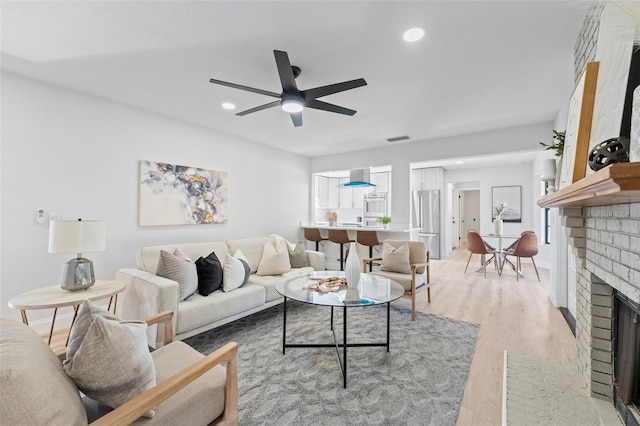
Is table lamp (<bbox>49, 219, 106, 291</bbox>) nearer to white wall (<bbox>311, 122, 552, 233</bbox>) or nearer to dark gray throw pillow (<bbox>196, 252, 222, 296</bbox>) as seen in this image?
dark gray throw pillow (<bbox>196, 252, 222, 296</bbox>)

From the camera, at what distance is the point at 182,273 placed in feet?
8.57

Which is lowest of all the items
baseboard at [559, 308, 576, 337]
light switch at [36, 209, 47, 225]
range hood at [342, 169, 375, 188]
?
baseboard at [559, 308, 576, 337]

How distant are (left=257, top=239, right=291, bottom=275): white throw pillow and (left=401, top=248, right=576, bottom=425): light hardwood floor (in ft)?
5.53

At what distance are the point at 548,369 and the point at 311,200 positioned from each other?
4.83m

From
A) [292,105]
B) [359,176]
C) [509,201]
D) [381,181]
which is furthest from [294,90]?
[509,201]

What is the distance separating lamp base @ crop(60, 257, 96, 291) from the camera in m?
2.17

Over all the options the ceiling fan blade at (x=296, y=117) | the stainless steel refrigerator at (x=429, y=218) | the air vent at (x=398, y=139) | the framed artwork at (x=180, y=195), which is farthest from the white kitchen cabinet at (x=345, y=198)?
the ceiling fan blade at (x=296, y=117)

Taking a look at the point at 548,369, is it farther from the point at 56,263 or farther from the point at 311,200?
the point at 311,200

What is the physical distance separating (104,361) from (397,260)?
3057 mm

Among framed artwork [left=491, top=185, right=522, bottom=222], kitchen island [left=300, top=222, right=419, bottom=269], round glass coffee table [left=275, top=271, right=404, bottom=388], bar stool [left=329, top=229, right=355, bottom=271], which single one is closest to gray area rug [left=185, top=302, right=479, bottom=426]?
round glass coffee table [left=275, top=271, right=404, bottom=388]

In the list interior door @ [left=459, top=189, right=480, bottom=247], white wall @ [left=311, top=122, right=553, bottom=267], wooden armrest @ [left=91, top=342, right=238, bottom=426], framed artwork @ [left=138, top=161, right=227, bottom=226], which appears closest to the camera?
wooden armrest @ [left=91, top=342, right=238, bottom=426]

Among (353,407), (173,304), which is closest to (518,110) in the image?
(353,407)

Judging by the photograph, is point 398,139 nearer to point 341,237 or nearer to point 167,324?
point 341,237

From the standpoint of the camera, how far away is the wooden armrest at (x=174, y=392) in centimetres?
92
